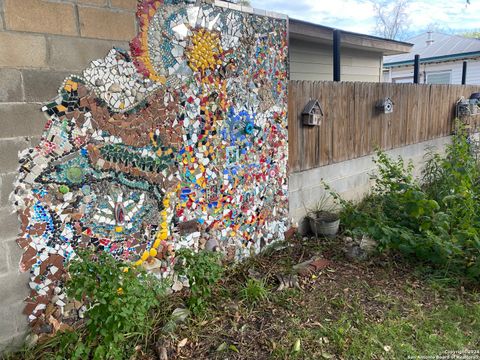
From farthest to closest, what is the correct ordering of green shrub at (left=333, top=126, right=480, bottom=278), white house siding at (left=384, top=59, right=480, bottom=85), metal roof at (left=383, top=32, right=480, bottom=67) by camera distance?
1. metal roof at (left=383, top=32, right=480, bottom=67)
2. white house siding at (left=384, top=59, right=480, bottom=85)
3. green shrub at (left=333, top=126, right=480, bottom=278)

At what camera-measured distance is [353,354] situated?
2.41 metres

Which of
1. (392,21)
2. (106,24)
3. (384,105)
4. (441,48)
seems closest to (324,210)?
(384,105)

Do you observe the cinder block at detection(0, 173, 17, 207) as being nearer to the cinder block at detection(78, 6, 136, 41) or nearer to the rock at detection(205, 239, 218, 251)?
the cinder block at detection(78, 6, 136, 41)

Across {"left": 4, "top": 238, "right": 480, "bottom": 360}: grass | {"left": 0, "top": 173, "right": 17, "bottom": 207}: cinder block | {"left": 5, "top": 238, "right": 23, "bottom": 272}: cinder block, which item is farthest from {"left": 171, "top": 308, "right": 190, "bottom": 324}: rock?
{"left": 0, "top": 173, "right": 17, "bottom": 207}: cinder block

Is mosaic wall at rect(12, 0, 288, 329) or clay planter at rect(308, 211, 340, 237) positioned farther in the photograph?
clay planter at rect(308, 211, 340, 237)

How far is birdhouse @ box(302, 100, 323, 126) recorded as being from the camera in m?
4.24

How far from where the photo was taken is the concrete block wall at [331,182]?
434cm

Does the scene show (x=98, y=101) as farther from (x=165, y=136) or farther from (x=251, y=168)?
(x=251, y=168)

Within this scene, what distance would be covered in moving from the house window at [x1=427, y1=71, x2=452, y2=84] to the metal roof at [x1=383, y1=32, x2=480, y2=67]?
0.63 m

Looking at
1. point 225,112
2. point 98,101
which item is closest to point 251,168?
point 225,112

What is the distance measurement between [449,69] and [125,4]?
1494 cm

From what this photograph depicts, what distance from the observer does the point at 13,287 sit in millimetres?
2266

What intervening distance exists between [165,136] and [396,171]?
2.63 m

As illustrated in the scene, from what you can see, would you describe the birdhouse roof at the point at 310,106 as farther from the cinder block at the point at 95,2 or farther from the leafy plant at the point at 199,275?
the cinder block at the point at 95,2
